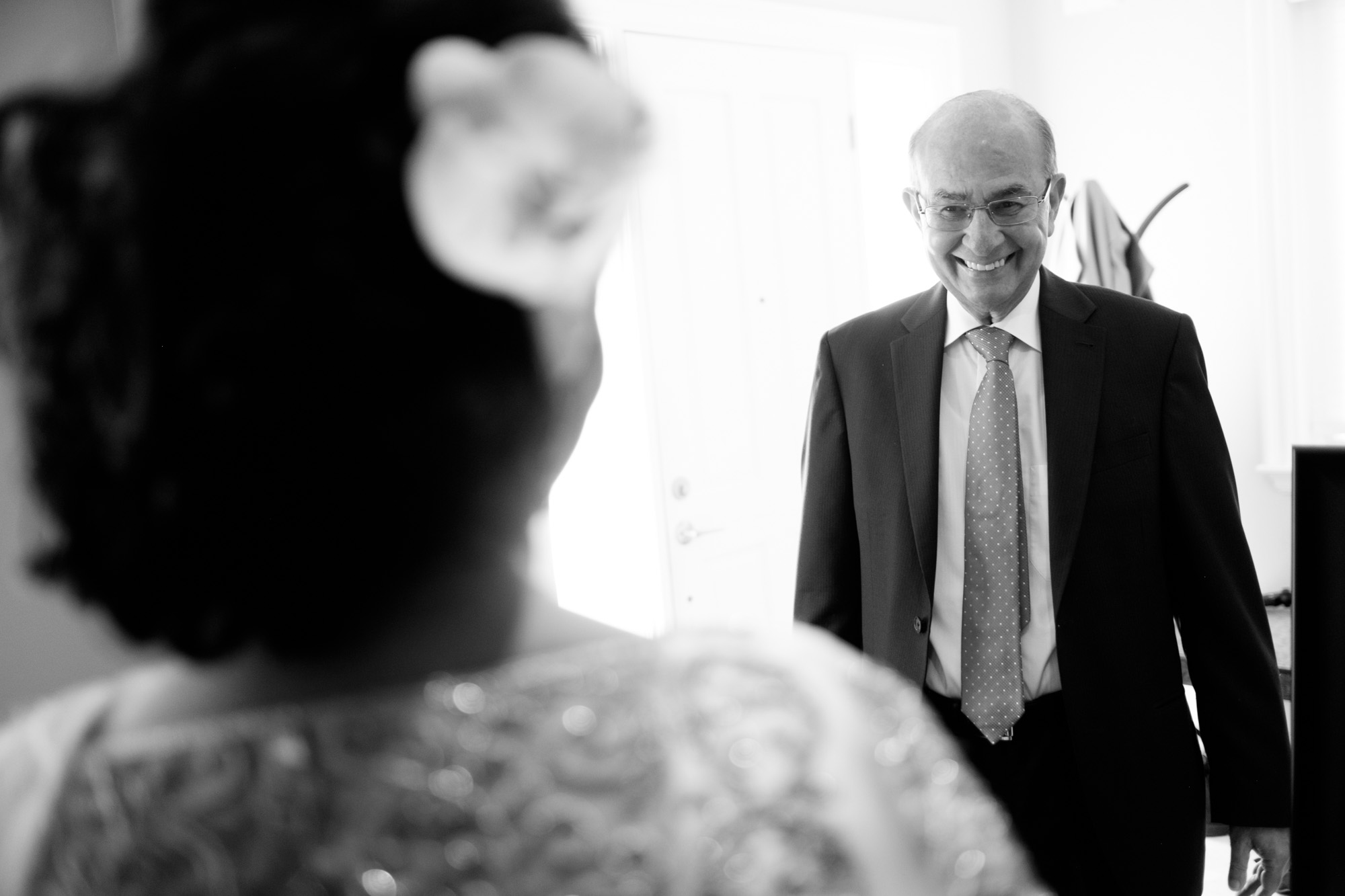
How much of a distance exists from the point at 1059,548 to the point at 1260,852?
48 centimetres

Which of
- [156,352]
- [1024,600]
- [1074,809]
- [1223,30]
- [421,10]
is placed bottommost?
[1074,809]

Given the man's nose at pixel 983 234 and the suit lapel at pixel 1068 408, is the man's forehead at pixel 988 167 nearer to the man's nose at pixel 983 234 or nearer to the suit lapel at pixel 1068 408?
the man's nose at pixel 983 234

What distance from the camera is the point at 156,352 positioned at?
41 centimetres

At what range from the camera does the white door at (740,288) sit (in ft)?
10.4

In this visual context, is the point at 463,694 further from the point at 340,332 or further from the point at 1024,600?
the point at 1024,600

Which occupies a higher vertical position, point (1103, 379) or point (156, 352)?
point (156, 352)

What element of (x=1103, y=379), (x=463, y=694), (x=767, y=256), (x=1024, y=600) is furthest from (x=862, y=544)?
(x=767, y=256)

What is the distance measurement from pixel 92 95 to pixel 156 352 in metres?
0.10

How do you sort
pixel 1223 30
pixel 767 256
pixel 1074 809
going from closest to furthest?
pixel 1074 809 < pixel 767 256 < pixel 1223 30

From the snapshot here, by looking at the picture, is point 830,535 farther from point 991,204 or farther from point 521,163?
point 521,163

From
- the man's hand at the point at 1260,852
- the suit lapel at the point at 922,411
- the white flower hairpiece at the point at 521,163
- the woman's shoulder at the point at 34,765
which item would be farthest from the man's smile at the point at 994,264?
the woman's shoulder at the point at 34,765

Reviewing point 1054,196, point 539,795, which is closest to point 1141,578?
point 1054,196

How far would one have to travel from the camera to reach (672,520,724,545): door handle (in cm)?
319

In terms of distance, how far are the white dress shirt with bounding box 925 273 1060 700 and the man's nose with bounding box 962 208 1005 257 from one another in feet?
0.35
